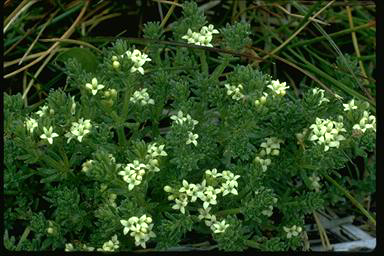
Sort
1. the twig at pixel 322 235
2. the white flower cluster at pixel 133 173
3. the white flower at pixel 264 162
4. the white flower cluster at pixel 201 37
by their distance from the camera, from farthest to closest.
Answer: the twig at pixel 322 235 < the white flower cluster at pixel 201 37 < the white flower at pixel 264 162 < the white flower cluster at pixel 133 173

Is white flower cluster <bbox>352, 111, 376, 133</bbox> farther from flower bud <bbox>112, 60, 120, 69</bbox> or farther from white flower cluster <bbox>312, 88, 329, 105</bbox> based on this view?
flower bud <bbox>112, 60, 120, 69</bbox>

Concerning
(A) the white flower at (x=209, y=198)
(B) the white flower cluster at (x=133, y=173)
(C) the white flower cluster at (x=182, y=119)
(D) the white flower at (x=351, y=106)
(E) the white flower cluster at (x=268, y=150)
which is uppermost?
(C) the white flower cluster at (x=182, y=119)

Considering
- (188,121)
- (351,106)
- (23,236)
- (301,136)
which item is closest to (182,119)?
(188,121)

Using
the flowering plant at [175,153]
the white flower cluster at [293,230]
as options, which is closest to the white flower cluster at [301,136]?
the flowering plant at [175,153]

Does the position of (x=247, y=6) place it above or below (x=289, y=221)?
above

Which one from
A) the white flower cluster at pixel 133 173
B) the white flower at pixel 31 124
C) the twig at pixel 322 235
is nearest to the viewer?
the white flower cluster at pixel 133 173

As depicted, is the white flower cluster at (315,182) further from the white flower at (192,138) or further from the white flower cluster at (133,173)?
the white flower cluster at (133,173)

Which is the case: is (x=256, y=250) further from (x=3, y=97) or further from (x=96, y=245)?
(x=3, y=97)

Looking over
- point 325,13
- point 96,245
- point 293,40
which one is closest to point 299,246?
point 96,245
